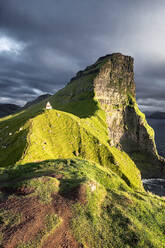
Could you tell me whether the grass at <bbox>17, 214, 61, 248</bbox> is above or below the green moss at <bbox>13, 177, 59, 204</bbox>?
below

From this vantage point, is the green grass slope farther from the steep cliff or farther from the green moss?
the steep cliff

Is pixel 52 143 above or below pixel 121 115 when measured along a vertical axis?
below

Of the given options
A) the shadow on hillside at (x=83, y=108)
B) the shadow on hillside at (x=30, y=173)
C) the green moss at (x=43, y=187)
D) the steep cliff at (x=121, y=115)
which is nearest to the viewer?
the green moss at (x=43, y=187)

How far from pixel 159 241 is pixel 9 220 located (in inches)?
590

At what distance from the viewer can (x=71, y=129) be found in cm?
6938

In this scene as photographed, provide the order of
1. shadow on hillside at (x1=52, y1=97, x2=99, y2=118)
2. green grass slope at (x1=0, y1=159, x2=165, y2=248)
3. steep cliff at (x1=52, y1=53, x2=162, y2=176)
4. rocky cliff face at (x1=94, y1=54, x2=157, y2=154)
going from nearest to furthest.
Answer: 1. green grass slope at (x1=0, y1=159, x2=165, y2=248)
2. shadow on hillside at (x1=52, y1=97, x2=99, y2=118)
3. steep cliff at (x1=52, y1=53, x2=162, y2=176)
4. rocky cliff face at (x1=94, y1=54, x2=157, y2=154)

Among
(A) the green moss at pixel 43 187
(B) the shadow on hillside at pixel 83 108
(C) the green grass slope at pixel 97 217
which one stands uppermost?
(B) the shadow on hillside at pixel 83 108

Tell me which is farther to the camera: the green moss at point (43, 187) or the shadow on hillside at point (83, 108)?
the shadow on hillside at point (83, 108)

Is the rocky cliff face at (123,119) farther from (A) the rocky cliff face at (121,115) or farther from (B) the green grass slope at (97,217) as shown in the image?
(B) the green grass slope at (97,217)

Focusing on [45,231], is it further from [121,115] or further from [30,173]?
[121,115]

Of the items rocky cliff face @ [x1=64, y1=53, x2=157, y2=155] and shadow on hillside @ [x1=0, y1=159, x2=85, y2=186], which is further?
rocky cliff face @ [x1=64, y1=53, x2=157, y2=155]

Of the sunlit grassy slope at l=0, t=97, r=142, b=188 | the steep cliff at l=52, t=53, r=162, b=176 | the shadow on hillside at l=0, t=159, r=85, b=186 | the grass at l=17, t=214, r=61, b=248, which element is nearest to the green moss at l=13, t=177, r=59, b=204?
the grass at l=17, t=214, r=61, b=248

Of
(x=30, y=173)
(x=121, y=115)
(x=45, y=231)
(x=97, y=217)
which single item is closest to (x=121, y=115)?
(x=121, y=115)

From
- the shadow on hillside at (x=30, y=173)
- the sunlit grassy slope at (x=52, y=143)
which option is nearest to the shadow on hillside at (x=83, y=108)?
the sunlit grassy slope at (x=52, y=143)
